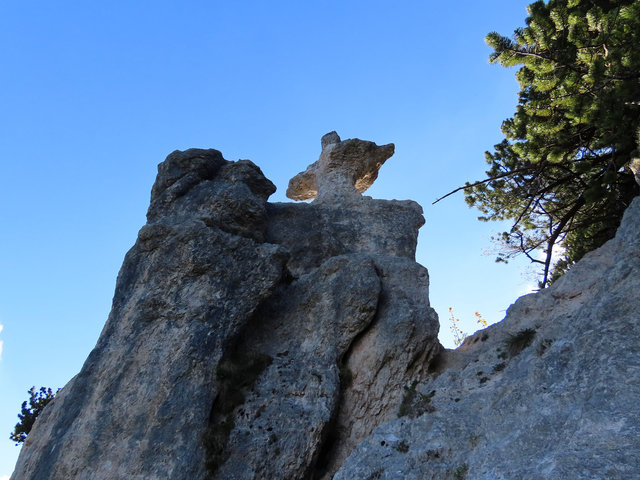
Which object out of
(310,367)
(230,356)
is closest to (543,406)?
(310,367)

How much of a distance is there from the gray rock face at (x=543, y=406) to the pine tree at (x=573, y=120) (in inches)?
143

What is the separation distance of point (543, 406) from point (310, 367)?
22.0 feet

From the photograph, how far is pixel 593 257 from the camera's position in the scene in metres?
15.1

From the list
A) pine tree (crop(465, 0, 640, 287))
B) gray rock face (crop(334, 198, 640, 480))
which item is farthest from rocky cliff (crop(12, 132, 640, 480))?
pine tree (crop(465, 0, 640, 287))

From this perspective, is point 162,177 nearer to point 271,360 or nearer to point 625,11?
point 271,360

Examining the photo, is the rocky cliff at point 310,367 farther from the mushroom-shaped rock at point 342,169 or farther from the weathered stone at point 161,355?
the mushroom-shaped rock at point 342,169

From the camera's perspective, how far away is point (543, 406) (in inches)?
357

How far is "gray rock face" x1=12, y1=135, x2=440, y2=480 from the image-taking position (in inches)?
501

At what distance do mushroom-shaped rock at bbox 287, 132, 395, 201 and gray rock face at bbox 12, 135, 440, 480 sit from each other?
4.56 meters

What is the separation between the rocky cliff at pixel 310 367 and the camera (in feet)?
30.5

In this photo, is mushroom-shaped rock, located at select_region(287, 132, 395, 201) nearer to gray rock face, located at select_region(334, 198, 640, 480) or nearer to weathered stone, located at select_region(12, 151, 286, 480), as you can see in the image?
weathered stone, located at select_region(12, 151, 286, 480)

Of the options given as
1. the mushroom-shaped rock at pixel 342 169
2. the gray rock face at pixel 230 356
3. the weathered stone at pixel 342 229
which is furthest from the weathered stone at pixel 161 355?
the mushroom-shaped rock at pixel 342 169

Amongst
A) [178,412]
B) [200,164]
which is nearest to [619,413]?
[178,412]

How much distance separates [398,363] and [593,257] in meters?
5.91
